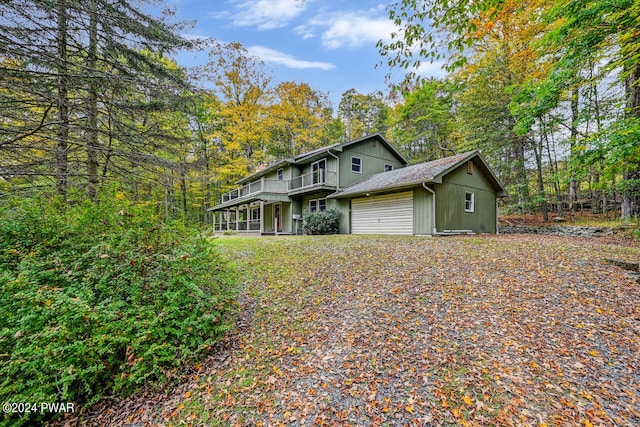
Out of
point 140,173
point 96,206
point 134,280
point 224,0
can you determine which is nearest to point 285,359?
point 134,280

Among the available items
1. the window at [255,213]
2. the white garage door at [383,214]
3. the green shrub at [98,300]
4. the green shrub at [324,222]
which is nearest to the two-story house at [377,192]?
the white garage door at [383,214]

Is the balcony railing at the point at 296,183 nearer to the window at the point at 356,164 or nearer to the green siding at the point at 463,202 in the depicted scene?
the window at the point at 356,164

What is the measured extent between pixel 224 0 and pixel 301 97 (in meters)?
16.5

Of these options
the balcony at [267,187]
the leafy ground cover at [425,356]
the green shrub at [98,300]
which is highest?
the balcony at [267,187]

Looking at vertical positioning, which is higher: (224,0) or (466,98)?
(466,98)

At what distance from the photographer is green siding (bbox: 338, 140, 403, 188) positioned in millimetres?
16281

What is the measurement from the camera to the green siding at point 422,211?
37.3 feet

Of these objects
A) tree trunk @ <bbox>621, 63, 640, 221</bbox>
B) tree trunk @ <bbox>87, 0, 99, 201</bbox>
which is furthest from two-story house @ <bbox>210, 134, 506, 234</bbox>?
tree trunk @ <bbox>87, 0, 99, 201</bbox>

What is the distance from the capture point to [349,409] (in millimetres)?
2482

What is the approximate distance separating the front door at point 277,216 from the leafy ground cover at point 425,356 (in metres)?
14.2

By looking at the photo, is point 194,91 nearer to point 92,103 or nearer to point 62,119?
point 92,103

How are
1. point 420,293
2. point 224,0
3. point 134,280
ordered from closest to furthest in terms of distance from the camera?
1. point 134,280
2. point 420,293
3. point 224,0

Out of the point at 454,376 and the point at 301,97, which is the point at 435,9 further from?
the point at 301,97

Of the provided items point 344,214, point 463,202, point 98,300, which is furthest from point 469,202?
point 98,300
